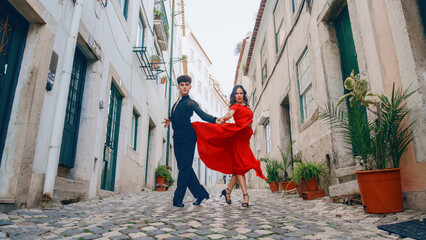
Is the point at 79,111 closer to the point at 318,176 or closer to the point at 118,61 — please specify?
the point at 118,61

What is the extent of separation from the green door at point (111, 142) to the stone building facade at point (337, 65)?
4.43m

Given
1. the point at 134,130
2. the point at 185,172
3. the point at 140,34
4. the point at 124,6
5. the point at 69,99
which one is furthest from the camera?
the point at 140,34

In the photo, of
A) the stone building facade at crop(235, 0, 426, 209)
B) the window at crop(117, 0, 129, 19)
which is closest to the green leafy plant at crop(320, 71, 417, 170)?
the stone building facade at crop(235, 0, 426, 209)

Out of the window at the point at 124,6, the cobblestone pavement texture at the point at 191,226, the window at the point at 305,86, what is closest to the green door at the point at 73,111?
the cobblestone pavement texture at the point at 191,226

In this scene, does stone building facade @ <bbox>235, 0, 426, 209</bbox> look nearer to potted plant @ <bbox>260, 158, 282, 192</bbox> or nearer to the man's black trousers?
potted plant @ <bbox>260, 158, 282, 192</bbox>

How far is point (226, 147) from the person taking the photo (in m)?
4.75

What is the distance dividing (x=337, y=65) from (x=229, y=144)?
2.48 meters

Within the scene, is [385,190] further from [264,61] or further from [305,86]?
[264,61]

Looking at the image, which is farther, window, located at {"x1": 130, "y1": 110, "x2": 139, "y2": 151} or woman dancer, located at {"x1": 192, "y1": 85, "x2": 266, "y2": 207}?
window, located at {"x1": 130, "y1": 110, "x2": 139, "y2": 151}

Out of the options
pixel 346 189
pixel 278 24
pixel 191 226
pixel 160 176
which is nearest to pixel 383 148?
pixel 346 189

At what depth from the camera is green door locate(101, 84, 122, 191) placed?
6641 mm

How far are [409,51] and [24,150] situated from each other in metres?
4.33

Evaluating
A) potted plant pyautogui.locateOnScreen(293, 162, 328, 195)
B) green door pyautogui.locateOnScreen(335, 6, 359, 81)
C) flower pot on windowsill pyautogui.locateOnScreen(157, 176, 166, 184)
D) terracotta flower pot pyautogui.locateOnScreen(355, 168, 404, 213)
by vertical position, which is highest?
green door pyautogui.locateOnScreen(335, 6, 359, 81)

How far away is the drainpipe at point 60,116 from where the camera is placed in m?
3.81
